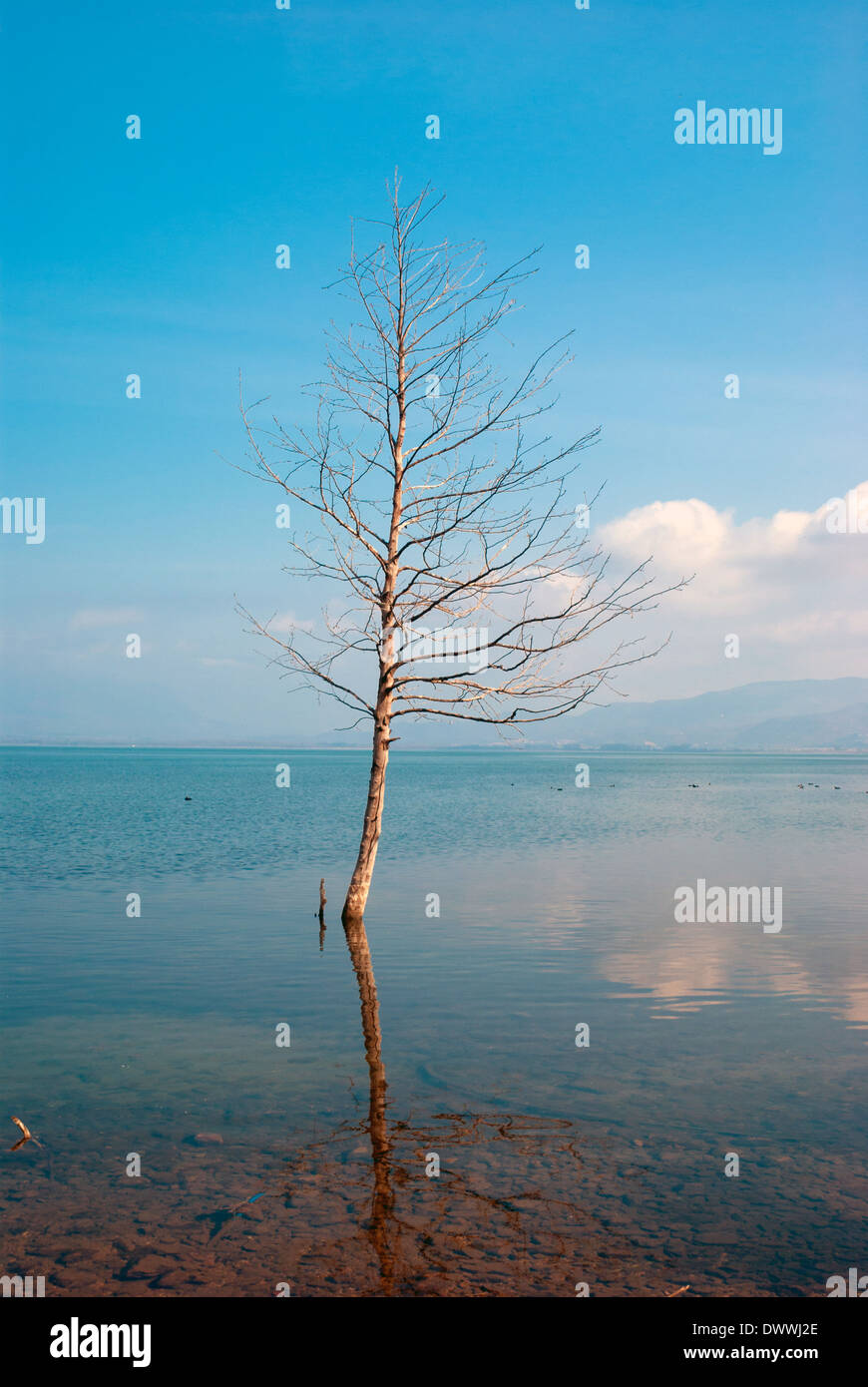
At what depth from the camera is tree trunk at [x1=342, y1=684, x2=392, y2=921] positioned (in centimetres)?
1970

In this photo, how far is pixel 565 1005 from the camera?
51.6 feet

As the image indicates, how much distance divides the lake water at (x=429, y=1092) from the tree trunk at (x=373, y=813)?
884 millimetres

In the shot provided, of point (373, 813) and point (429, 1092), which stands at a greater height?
point (373, 813)

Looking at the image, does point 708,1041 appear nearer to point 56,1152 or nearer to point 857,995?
point 857,995

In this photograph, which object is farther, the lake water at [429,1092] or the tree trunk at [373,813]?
the tree trunk at [373,813]

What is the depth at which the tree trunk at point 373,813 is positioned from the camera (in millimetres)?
19703

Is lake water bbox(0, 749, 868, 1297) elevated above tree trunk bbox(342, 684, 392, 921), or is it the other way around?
tree trunk bbox(342, 684, 392, 921)

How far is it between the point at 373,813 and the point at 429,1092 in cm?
912

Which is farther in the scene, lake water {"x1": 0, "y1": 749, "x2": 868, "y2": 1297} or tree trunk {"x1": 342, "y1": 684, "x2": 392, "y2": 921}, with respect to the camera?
tree trunk {"x1": 342, "y1": 684, "x2": 392, "y2": 921}

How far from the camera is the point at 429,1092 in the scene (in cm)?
1152

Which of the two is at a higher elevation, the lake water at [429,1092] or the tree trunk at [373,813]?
the tree trunk at [373,813]

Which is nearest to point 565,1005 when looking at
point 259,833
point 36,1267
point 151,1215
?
point 151,1215

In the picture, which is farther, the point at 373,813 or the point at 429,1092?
the point at 373,813

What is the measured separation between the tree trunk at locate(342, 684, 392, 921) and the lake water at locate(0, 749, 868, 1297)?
884 mm
